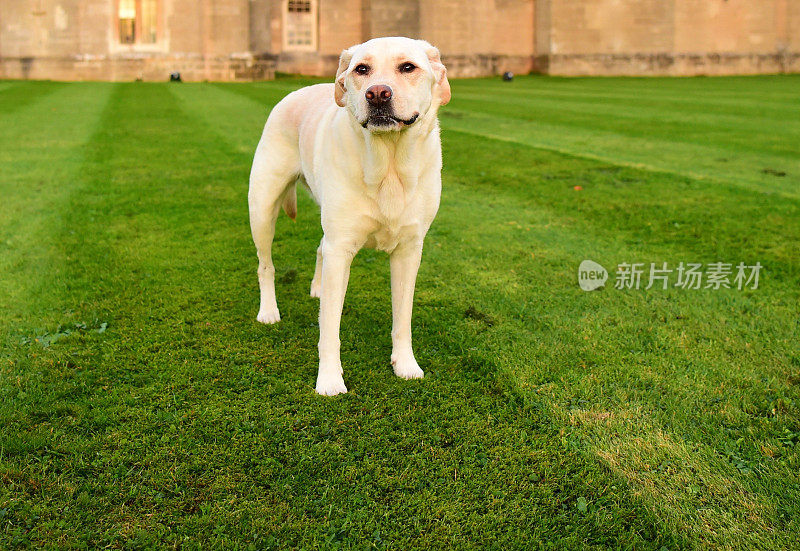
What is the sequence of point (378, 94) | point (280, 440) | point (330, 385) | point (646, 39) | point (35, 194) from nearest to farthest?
point (378, 94) < point (280, 440) < point (330, 385) < point (35, 194) < point (646, 39)

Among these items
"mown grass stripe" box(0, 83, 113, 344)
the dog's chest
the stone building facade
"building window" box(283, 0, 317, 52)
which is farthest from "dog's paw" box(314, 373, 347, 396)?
"building window" box(283, 0, 317, 52)

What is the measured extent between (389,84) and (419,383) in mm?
1345

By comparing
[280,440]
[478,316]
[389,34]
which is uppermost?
[389,34]

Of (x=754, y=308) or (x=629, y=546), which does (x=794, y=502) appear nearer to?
(x=629, y=546)

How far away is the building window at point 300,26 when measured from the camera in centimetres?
2952

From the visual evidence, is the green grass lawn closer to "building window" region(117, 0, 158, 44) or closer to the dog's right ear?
the dog's right ear

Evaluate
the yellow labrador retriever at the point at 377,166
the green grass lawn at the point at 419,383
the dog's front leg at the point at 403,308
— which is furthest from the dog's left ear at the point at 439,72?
the green grass lawn at the point at 419,383

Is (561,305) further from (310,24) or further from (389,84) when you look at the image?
(310,24)

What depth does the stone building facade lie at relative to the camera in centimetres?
2608

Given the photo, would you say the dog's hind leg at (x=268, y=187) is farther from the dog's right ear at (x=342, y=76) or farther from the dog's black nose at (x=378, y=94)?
the dog's black nose at (x=378, y=94)

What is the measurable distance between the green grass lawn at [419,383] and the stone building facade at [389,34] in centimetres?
2154

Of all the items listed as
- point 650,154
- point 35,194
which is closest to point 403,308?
point 35,194

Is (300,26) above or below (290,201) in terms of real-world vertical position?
above

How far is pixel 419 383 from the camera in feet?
10.6
